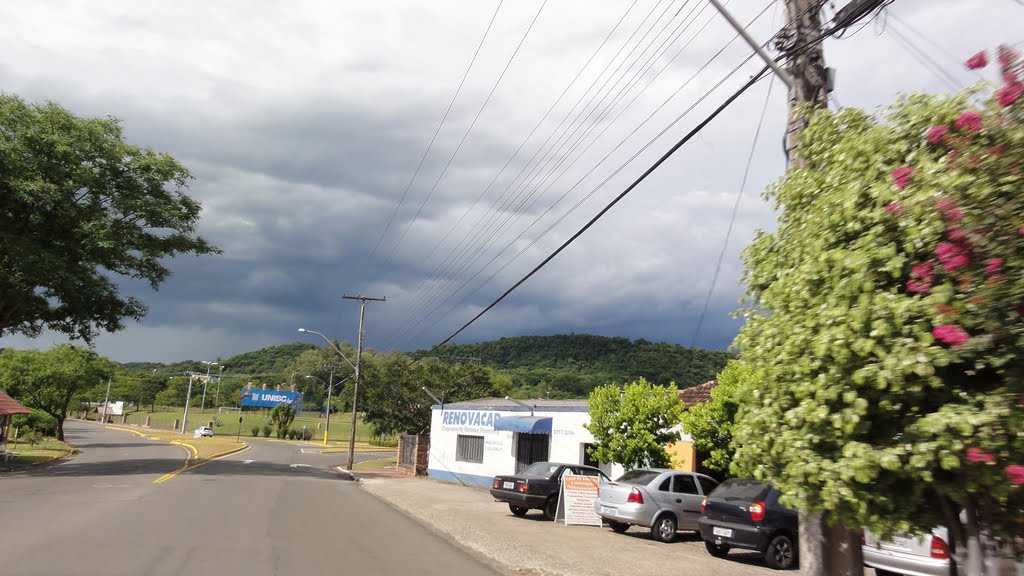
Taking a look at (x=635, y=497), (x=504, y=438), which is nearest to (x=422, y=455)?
(x=504, y=438)

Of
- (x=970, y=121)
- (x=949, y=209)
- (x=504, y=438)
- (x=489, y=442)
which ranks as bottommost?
(x=489, y=442)

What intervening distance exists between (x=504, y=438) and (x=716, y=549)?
13898mm

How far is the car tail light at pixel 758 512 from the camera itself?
39.2 feet

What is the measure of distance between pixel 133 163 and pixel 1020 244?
29.7m

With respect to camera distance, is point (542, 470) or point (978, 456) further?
point (542, 470)

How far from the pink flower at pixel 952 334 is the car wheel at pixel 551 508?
14783 millimetres

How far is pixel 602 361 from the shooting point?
263ft

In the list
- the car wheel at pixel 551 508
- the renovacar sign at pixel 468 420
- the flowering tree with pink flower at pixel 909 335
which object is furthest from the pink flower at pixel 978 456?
the renovacar sign at pixel 468 420

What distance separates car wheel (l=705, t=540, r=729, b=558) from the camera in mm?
13062

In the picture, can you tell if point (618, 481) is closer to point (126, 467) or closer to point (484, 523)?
point (484, 523)

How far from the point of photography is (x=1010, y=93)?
12.5 feet

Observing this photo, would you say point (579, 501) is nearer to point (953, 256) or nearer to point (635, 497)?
point (635, 497)

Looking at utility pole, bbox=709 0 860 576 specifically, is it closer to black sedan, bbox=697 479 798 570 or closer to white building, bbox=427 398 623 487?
black sedan, bbox=697 479 798 570

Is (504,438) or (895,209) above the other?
(895,209)
